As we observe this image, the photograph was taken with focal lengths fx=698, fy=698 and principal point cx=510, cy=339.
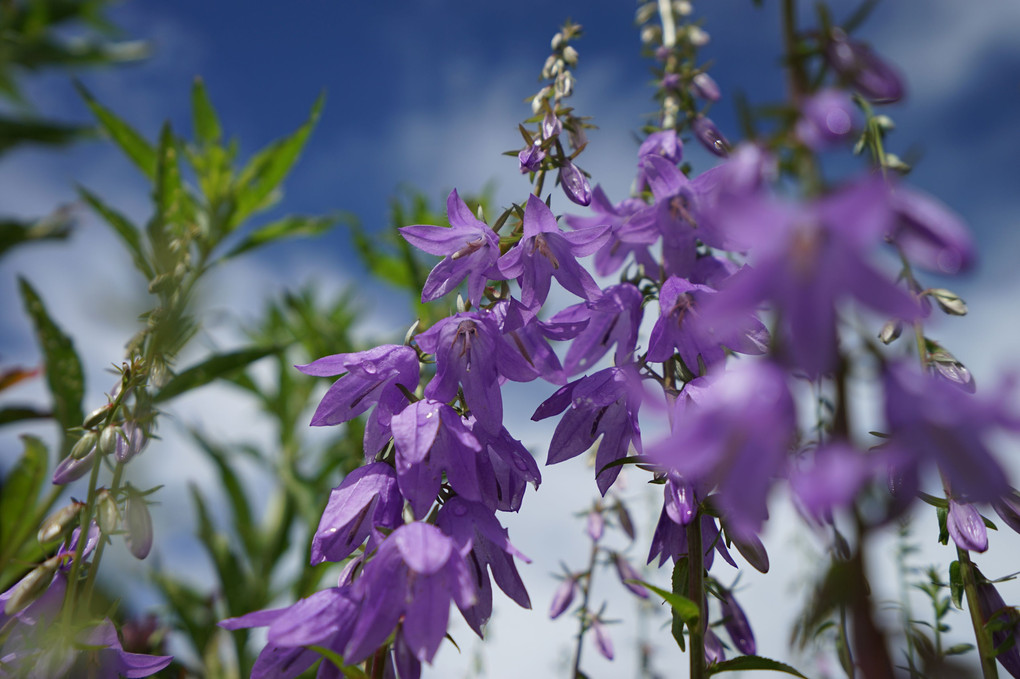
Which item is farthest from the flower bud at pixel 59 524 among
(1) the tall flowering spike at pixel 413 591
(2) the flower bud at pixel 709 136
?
(2) the flower bud at pixel 709 136

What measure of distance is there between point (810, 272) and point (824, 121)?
129 millimetres

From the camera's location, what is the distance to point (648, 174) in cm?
143

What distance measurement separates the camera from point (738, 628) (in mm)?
1474

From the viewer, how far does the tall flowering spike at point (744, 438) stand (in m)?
0.56

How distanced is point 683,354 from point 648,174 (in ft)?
1.24

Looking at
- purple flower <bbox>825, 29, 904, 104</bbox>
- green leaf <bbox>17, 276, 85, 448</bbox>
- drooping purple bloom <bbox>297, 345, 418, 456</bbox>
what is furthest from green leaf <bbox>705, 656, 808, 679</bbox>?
green leaf <bbox>17, 276, 85, 448</bbox>

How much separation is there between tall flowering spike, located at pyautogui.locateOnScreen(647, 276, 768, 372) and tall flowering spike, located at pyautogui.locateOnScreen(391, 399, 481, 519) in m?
0.43

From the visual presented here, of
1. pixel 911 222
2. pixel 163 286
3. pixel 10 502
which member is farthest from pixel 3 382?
pixel 911 222

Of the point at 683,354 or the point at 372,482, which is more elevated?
the point at 683,354

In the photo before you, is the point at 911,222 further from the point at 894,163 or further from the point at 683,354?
the point at 894,163

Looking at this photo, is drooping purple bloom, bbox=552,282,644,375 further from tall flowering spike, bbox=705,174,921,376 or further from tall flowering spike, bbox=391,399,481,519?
tall flowering spike, bbox=705,174,921,376

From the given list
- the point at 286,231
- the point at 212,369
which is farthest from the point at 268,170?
the point at 212,369

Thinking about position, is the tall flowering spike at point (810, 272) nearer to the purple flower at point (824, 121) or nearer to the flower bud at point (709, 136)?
the purple flower at point (824, 121)

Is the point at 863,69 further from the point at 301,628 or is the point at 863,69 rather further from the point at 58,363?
the point at 58,363
